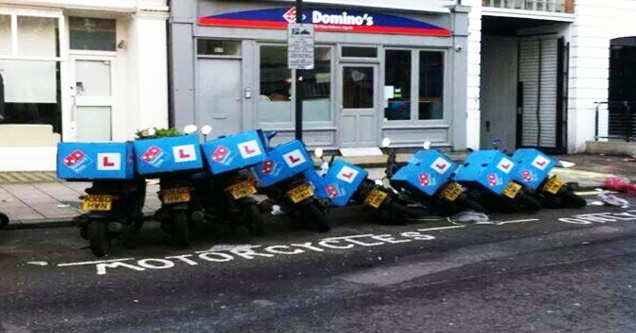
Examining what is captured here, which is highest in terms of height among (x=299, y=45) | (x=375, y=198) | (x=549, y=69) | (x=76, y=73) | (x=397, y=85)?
(x=549, y=69)

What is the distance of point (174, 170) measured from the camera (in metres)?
7.76

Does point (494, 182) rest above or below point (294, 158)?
below

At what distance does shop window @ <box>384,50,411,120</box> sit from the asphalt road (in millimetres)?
8501

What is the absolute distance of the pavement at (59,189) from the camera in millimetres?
9672

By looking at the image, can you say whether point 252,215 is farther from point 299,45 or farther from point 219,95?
point 219,95

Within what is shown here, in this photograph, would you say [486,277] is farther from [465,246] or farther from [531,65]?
[531,65]

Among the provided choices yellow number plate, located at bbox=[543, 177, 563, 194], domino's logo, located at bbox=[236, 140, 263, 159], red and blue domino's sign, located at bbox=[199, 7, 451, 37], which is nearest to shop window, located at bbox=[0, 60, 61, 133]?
red and blue domino's sign, located at bbox=[199, 7, 451, 37]

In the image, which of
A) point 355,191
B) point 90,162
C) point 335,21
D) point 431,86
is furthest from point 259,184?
point 431,86

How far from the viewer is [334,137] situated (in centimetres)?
1700

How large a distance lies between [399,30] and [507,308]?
→ 12544 millimetres

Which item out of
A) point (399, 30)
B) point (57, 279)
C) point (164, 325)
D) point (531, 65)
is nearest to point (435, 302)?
point (164, 325)

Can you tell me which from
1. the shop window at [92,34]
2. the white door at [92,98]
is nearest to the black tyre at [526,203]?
the white door at [92,98]

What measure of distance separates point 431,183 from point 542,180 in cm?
209

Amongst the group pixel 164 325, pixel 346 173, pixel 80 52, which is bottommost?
pixel 164 325
